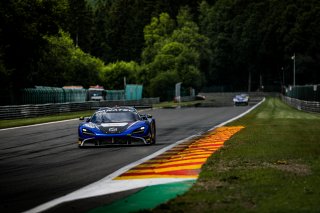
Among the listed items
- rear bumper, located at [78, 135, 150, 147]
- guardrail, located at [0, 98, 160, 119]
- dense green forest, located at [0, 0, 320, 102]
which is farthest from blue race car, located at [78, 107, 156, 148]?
dense green forest, located at [0, 0, 320, 102]

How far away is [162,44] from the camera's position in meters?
121

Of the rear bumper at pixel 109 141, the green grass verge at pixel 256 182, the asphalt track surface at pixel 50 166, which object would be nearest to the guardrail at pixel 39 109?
the asphalt track surface at pixel 50 166

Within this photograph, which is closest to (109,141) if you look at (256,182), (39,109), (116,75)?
(256,182)

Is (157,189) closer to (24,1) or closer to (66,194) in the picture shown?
(66,194)

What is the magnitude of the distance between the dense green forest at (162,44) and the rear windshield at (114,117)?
2520 cm

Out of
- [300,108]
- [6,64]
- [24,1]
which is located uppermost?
[24,1]

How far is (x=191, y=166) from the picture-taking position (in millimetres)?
12141

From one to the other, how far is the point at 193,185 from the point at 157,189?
0.58 m

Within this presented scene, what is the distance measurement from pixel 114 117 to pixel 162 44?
10248cm

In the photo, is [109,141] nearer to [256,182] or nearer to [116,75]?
[256,182]

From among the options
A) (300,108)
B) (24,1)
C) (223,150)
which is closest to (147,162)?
(223,150)

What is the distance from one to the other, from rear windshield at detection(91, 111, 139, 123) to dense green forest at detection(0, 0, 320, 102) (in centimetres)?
2520

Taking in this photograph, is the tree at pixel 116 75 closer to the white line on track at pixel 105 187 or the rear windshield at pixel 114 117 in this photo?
the rear windshield at pixel 114 117

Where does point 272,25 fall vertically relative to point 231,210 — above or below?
above
